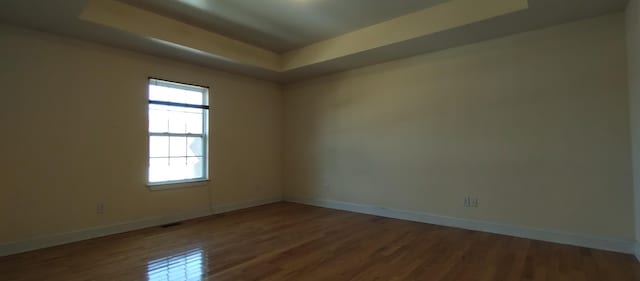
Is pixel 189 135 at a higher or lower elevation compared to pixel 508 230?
higher

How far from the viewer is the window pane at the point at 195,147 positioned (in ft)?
16.3

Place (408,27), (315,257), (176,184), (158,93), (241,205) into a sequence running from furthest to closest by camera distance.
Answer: (241,205), (176,184), (158,93), (408,27), (315,257)

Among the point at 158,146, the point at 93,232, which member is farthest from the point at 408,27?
the point at 93,232

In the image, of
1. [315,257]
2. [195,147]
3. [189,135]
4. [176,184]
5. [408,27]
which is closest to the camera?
[315,257]

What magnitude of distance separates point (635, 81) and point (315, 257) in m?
3.35

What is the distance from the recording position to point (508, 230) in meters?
3.79

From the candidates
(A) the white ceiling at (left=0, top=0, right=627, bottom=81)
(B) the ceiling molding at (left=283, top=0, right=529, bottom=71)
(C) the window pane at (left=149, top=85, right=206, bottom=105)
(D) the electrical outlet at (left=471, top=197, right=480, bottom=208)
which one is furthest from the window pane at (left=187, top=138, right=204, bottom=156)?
(D) the electrical outlet at (left=471, top=197, right=480, bottom=208)

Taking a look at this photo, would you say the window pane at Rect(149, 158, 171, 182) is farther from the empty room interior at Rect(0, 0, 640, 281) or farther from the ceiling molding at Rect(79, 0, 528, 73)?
the ceiling molding at Rect(79, 0, 528, 73)

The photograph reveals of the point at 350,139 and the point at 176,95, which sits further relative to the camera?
the point at 350,139

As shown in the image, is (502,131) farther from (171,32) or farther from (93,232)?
(93,232)

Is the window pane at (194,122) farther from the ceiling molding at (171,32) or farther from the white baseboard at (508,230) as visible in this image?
the white baseboard at (508,230)

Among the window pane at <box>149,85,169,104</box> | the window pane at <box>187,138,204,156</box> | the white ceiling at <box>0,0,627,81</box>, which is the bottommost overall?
the window pane at <box>187,138,204,156</box>

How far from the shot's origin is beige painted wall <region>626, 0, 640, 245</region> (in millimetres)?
2779

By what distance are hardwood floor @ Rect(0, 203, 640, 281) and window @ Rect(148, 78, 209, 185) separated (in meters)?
0.92
